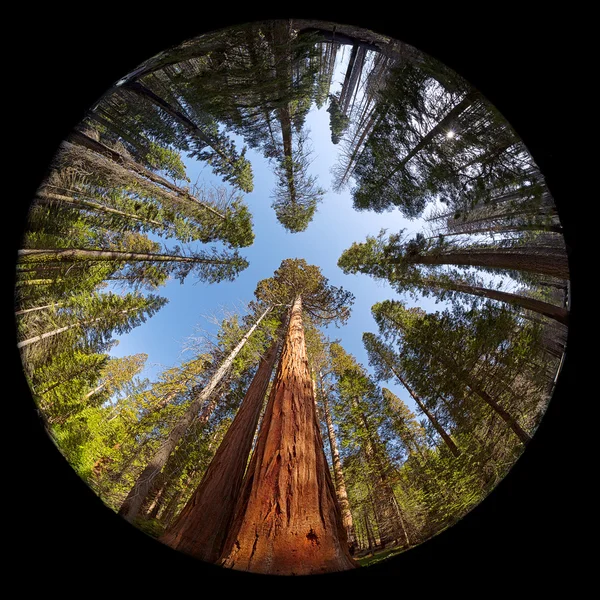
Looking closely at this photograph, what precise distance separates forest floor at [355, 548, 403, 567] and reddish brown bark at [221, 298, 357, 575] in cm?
23

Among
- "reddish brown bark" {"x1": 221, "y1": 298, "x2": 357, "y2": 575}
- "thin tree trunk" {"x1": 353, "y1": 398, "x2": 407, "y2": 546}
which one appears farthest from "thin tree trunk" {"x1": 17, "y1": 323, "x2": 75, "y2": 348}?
"thin tree trunk" {"x1": 353, "y1": 398, "x2": 407, "y2": 546}

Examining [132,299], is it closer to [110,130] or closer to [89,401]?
[89,401]

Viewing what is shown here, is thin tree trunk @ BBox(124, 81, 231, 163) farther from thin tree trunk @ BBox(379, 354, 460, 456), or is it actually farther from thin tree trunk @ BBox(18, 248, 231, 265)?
thin tree trunk @ BBox(379, 354, 460, 456)

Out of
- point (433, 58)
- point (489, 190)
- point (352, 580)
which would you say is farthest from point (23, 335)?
point (489, 190)

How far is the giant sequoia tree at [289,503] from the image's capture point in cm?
177

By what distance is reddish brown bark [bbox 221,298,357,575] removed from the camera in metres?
1.76

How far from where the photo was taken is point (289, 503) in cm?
211

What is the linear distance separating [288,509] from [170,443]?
144 inches

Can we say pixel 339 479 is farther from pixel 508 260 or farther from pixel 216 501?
pixel 508 260

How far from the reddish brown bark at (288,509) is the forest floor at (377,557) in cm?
23

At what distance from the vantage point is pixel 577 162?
2.39 metres

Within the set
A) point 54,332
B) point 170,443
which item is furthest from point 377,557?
point 54,332

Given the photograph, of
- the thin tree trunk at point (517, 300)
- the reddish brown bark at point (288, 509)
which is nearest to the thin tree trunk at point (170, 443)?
the reddish brown bark at point (288, 509)

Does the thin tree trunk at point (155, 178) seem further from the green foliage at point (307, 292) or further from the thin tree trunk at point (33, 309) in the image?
the thin tree trunk at point (33, 309)
